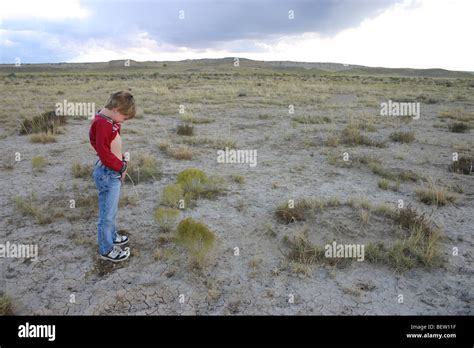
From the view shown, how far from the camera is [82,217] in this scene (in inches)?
210

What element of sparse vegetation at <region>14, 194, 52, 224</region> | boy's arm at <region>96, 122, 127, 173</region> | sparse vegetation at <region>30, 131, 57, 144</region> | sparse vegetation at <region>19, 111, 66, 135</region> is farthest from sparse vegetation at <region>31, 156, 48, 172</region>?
boy's arm at <region>96, 122, 127, 173</region>

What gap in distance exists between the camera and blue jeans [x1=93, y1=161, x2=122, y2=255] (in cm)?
391

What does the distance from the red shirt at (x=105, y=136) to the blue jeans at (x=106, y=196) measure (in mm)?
190

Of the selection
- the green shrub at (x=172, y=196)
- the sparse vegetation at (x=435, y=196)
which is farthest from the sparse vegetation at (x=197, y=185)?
the sparse vegetation at (x=435, y=196)

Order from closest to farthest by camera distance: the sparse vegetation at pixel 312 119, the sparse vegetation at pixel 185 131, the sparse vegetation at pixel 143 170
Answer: the sparse vegetation at pixel 143 170 → the sparse vegetation at pixel 185 131 → the sparse vegetation at pixel 312 119

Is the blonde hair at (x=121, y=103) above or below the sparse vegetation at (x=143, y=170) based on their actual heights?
above

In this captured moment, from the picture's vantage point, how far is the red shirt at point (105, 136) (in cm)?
362

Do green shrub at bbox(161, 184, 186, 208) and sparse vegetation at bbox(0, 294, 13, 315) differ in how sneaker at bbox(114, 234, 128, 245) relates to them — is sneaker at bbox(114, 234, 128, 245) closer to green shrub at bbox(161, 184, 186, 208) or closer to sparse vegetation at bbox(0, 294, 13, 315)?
green shrub at bbox(161, 184, 186, 208)

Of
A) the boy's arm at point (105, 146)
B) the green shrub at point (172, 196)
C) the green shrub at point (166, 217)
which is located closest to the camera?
the boy's arm at point (105, 146)

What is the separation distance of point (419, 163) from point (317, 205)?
13.0ft

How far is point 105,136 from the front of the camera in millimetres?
3629

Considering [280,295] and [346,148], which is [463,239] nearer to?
[280,295]

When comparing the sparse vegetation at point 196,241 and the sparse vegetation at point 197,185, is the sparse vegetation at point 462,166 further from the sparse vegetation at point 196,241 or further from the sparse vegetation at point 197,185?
the sparse vegetation at point 196,241

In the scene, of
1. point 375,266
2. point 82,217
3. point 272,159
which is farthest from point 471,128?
point 82,217
